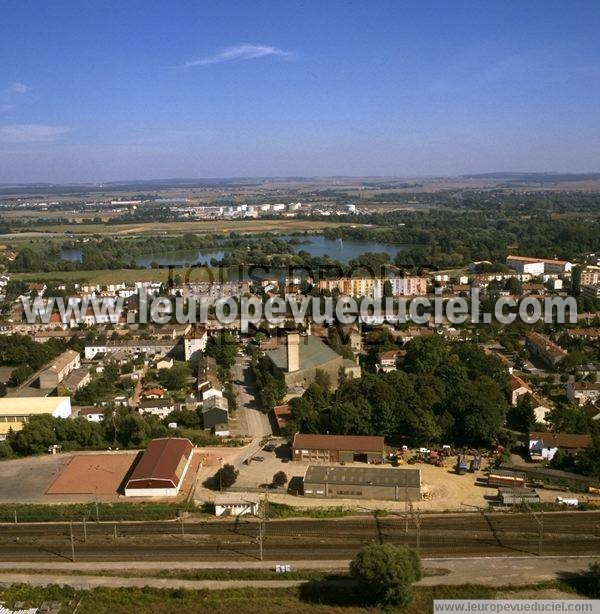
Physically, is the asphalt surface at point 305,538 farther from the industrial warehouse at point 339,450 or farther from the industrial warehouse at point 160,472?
the industrial warehouse at point 339,450

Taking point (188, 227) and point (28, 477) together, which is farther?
point (188, 227)

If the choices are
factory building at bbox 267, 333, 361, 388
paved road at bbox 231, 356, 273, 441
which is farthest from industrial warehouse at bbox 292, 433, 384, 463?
factory building at bbox 267, 333, 361, 388

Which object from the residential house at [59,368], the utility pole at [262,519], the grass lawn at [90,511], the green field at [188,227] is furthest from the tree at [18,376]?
the green field at [188,227]

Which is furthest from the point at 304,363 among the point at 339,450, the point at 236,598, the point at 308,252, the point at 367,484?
the point at 308,252

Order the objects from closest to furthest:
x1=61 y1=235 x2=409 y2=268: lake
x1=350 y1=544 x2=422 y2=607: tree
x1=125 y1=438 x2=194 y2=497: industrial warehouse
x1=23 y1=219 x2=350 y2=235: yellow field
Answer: x1=350 y1=544 x2=422 y2=607: tree → x1=125 y1=438 x2=194 y2=497: industrial warehouse → x1=61 y1=235 x2=409 y2=268: lake → x1=23 y1=219 x2=350 y2=235: yellow field

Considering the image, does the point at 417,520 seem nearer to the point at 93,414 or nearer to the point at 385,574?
the point at 385,574

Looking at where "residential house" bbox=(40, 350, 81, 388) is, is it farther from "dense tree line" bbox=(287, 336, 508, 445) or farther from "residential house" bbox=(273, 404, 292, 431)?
"dense tree line" bbox=(287, 336, 508, 445)

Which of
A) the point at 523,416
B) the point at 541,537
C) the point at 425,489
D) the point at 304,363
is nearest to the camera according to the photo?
the point at 541,537
